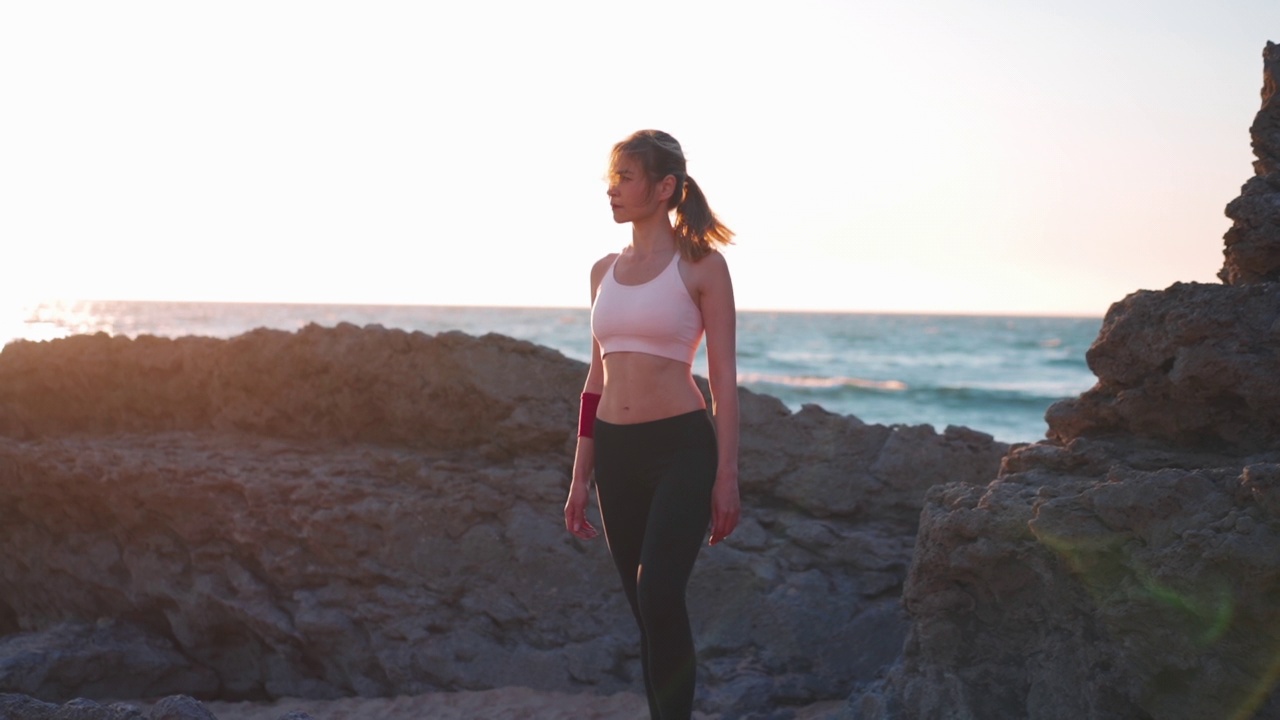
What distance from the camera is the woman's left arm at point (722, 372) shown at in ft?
11.4

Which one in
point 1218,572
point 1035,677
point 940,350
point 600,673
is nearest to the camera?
point 1218,572

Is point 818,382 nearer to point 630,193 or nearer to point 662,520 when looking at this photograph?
point 630,193

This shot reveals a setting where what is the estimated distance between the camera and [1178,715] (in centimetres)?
319

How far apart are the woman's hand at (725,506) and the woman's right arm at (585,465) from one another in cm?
53

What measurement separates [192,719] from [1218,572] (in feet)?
9.33

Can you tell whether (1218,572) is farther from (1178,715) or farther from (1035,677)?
(1035,677)

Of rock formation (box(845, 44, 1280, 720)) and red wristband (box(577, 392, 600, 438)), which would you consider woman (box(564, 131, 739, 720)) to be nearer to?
red wristband (box(577, 392, 600, 438))

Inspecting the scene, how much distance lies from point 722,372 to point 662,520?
0.48 m

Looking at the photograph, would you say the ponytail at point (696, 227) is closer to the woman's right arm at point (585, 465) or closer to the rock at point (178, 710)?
the woman's right arm at point (585, 465)

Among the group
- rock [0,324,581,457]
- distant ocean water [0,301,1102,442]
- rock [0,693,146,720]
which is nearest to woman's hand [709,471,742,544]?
rock [0,693,146,720]

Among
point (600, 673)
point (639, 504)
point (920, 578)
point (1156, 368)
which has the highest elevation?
point (1156, 368)

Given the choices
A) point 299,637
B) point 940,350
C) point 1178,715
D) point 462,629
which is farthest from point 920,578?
point 940,350

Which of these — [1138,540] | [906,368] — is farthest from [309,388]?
[906,368]

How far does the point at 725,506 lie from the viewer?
11.4ft
